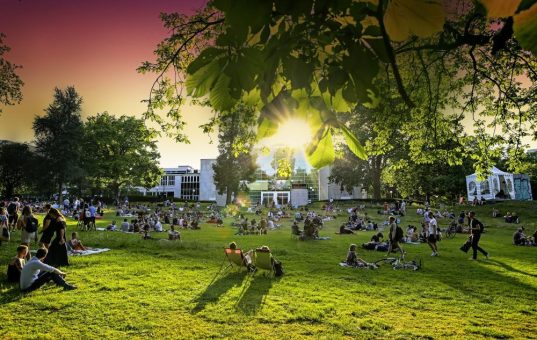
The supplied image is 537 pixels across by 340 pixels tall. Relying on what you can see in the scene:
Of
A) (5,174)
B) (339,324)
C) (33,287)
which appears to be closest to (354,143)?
(339,324)

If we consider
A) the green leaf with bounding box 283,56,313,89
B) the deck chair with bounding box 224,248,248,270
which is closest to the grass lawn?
the deck chair with bounding box 224,248,248,270

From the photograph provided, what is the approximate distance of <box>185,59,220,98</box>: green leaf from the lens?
1446mm

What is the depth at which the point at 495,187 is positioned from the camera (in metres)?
42.9

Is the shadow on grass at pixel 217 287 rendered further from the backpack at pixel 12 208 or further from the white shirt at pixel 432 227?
the backpack at pixel 12 208

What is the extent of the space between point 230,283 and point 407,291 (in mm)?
5109

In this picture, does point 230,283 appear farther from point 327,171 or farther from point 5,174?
point 5,174

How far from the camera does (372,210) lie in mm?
42250

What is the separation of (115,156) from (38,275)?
52946 mm

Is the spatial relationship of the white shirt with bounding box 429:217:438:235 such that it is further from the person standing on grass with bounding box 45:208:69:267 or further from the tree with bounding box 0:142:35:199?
the tree with bounding box 0:142:35:199

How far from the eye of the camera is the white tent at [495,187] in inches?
1641

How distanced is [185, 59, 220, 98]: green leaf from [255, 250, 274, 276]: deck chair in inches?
407

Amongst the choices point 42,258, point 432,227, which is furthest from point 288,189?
point 42,258

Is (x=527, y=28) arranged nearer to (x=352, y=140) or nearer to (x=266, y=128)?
(x=352, y=140)

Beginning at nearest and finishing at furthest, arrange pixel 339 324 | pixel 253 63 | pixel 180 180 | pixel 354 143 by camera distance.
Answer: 1. pixel 253 63
2. pixel 354 143
3. pixel 339 324
4. pixel 180 180
